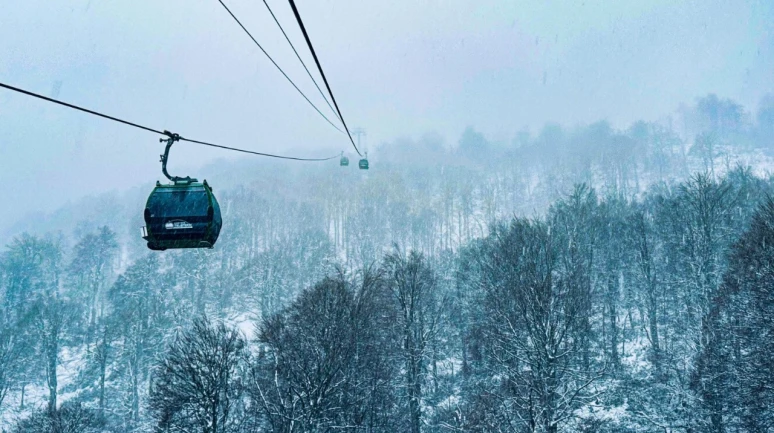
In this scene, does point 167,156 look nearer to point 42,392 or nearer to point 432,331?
point 432,331

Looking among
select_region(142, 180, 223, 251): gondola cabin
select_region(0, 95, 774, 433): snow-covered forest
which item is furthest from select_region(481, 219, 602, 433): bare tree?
select_region(142, 180, 223, 251): gondola cabin

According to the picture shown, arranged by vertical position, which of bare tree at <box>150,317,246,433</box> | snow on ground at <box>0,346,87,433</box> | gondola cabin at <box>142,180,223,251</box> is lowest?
snow on ground at <box>0,346,87,433</box>

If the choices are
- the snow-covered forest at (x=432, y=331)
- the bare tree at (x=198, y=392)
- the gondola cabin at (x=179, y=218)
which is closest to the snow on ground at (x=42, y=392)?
the snow-covered forest at (x=432, y=331)

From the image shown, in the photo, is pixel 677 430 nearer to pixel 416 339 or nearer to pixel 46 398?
pixel 416 339

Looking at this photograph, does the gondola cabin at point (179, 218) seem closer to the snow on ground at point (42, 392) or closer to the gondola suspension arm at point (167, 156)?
the gondola suspension arm at point (167, 156)

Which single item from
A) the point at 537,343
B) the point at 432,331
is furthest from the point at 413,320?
the point at 537,343

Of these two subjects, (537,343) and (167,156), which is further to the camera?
(537,343)

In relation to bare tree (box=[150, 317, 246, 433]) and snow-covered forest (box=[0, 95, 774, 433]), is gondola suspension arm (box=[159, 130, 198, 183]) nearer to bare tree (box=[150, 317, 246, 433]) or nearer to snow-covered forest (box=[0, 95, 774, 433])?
snow-covered forest (box=[0, 95, 774, 433])

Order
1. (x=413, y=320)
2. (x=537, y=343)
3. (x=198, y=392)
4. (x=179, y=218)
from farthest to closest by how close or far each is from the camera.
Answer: (x=413, y=320) → (x=198, y=392) → (x=537, y=343) → (x=179, y=218)
